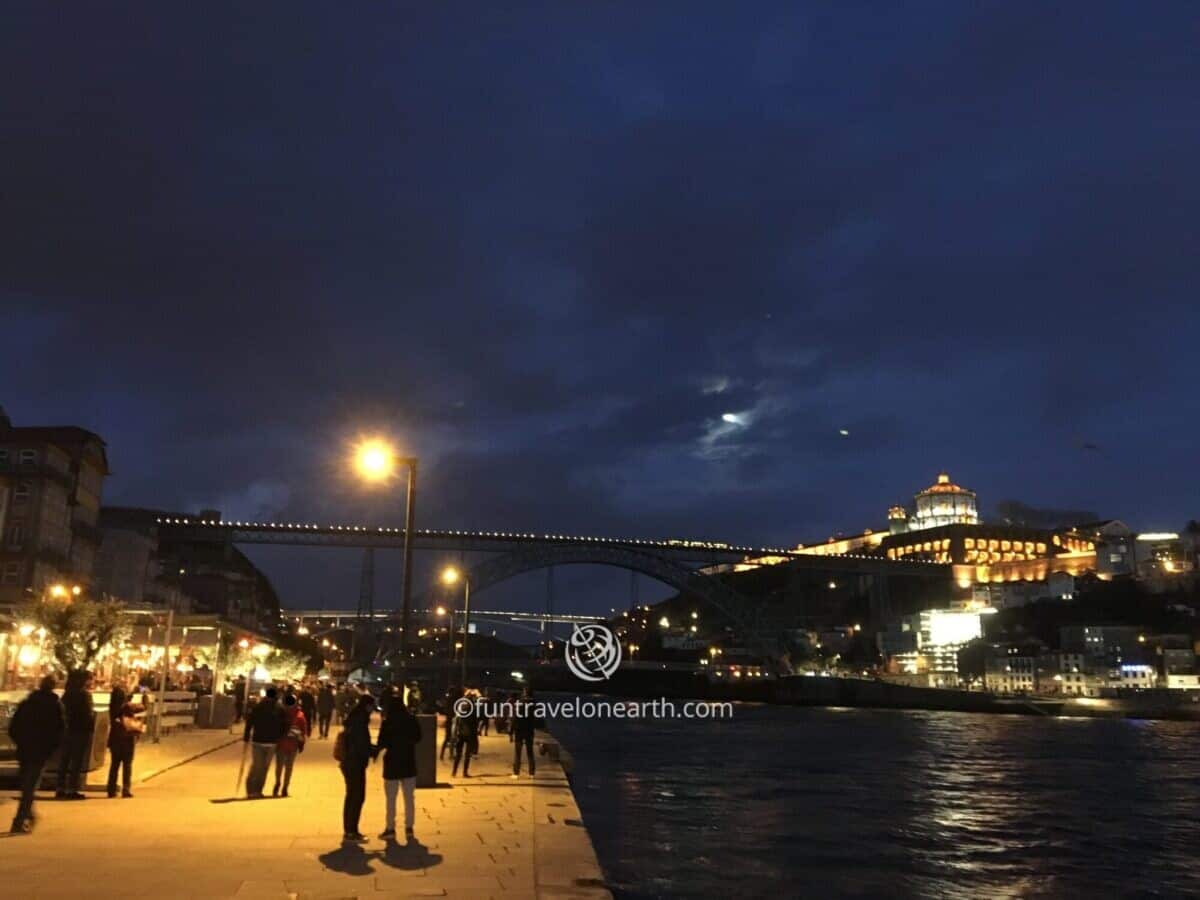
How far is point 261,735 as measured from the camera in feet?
38.6

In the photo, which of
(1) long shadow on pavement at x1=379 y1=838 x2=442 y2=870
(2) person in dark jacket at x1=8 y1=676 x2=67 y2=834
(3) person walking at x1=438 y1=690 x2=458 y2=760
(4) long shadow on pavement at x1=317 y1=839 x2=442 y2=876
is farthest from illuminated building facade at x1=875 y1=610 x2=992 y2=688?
(2) person in dark jacket at x1=8 y1=676 x2=67 y2=834

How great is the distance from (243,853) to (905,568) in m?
148

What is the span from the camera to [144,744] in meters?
19.0

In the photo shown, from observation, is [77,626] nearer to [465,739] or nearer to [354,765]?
[465,739]

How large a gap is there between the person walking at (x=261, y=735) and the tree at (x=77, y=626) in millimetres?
10025

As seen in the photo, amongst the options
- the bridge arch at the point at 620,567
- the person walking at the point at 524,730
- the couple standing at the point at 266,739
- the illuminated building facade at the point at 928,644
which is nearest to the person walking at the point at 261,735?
the couple standing at the point at 266,739

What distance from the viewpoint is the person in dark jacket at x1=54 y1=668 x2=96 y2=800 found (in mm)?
11016

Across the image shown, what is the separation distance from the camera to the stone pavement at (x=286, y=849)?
23.5 ft

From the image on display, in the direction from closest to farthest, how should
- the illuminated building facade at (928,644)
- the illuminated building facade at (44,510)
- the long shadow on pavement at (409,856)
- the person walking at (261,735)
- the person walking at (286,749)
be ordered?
1. the long shadow on pavement at (409,856)
2. the person walking at (261,735)
3. the person walking at (286,749)
4. the illuminated building facade at (44,510)
5. the illuminated building facade at (928,644)

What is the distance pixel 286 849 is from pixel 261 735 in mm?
3339

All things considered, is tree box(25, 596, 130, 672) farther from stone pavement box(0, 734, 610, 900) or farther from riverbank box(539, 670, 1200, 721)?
riverbank box(539, 670, 1200, 721)

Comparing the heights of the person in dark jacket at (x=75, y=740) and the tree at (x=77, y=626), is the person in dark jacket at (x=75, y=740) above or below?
below

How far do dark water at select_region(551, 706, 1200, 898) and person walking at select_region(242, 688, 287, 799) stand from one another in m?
4.69

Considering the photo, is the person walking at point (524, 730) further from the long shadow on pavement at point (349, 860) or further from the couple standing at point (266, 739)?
the long shadow on pavement at point (349, 860)
